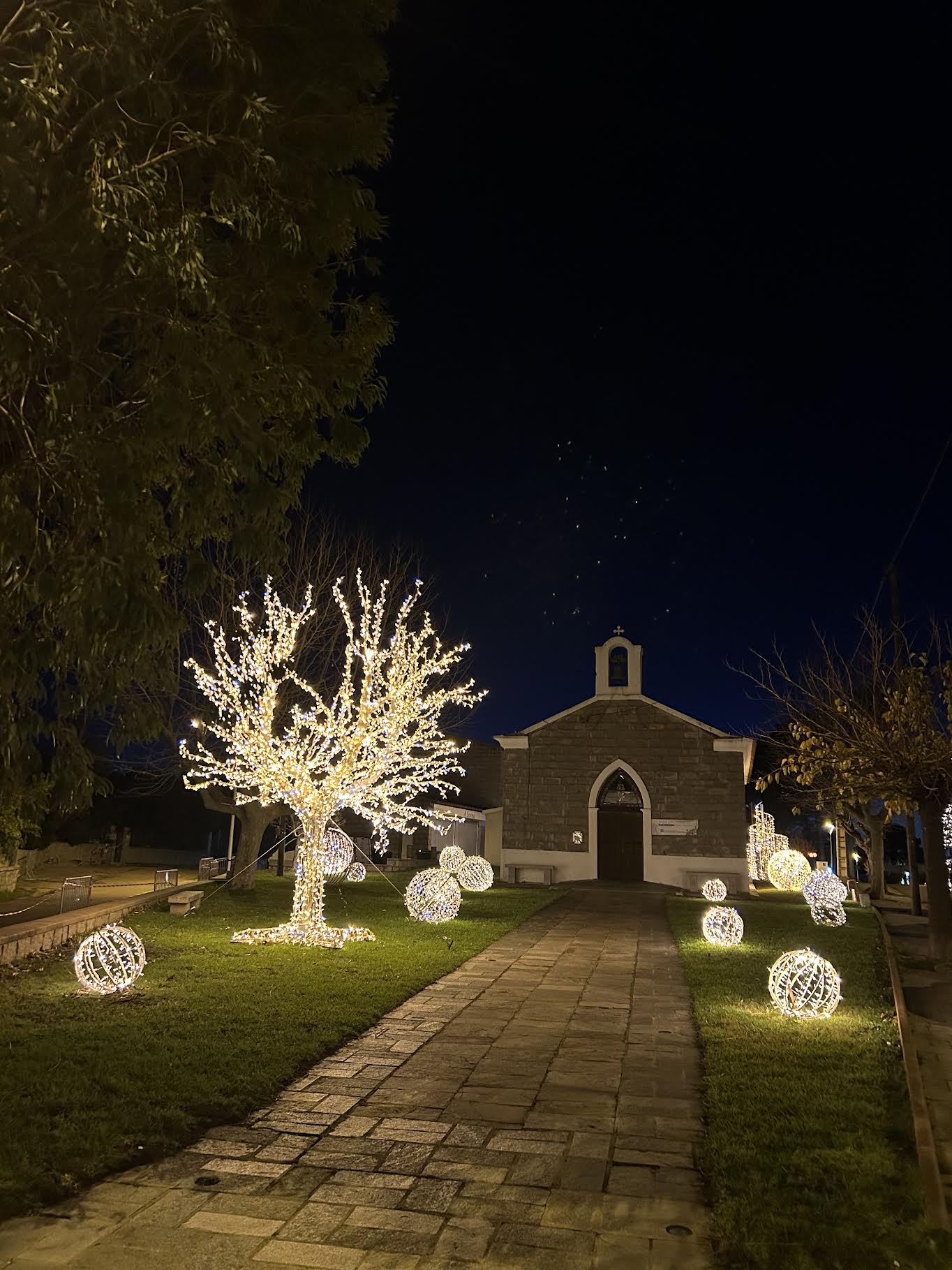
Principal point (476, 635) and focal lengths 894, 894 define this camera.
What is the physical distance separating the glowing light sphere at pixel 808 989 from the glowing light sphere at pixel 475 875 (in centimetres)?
1512

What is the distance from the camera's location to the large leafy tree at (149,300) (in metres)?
4.51

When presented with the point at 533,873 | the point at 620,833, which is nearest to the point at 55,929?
the point at 533,873

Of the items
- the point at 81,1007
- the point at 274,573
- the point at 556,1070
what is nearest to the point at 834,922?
the point at 556,1070

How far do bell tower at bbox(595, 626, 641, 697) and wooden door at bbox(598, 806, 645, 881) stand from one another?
152 inches

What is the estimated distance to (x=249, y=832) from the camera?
19.9 metres

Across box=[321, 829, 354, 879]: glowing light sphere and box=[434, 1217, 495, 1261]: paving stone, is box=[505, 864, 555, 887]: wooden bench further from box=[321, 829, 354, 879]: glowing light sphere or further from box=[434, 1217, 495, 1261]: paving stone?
box=[434, 1217, 495, 1261]: paving stone

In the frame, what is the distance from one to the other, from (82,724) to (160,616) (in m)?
2.01

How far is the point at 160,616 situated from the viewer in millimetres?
4953

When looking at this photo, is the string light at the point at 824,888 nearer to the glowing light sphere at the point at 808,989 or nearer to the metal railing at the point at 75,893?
the glowing light sphere at the point at 808,989

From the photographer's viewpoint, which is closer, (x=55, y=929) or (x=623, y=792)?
(x=55, y=929)

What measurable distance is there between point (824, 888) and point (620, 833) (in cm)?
921

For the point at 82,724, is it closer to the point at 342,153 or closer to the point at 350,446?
the point at 350,446

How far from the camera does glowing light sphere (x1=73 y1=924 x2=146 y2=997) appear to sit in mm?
9188

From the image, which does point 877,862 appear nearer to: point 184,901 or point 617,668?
point 617,668
